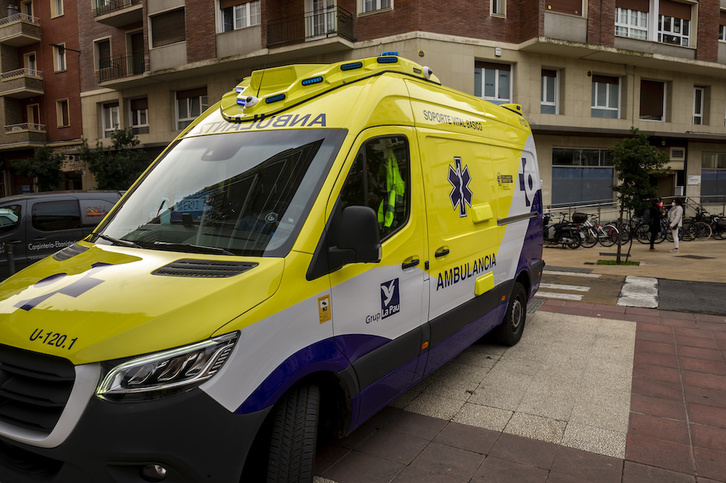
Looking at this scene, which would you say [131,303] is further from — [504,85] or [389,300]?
[504,85]

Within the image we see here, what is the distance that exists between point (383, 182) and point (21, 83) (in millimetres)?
34116

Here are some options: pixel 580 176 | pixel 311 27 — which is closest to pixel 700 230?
pixel 580 176

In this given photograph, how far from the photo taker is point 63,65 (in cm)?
2945

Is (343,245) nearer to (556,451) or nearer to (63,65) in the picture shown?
(556,451)

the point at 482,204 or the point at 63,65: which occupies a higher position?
the point at 63,65

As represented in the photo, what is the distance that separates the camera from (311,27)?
20.1m

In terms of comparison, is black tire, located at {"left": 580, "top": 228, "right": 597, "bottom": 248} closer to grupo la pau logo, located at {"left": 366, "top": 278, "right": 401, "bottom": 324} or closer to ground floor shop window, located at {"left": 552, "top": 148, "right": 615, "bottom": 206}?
ground floor shop window, located at {"left": 552, "top": 148, "right": 615, "bottom": 206}

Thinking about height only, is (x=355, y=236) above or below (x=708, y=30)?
below

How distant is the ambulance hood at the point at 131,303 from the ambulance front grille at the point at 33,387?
6 centimetres

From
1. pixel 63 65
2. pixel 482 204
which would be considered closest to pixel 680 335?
pixel 482 204

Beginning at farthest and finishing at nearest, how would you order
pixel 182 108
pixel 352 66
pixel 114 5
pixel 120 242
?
pixel 114 5 → pixel 182 108 → pixel 352 66 → pixel 120 242

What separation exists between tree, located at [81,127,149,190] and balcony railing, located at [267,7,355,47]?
25.2 ft

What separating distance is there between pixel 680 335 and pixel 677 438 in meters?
3.06

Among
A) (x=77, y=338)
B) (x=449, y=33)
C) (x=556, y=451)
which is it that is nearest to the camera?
(x=77, y=338)
